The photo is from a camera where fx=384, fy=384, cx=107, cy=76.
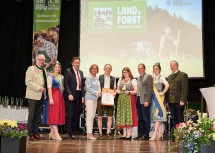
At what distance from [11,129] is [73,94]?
3.17 metres

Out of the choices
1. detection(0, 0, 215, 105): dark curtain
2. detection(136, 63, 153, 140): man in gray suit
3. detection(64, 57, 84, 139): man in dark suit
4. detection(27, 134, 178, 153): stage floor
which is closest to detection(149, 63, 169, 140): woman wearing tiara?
detection(136, 63, 153, 140): man in gray suit

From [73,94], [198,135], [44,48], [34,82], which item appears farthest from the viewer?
Result: [44,48]

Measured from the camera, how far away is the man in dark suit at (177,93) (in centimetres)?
621

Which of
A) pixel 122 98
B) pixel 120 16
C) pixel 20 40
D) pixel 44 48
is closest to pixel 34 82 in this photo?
pixel 122 98

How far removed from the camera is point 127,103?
20.9ft

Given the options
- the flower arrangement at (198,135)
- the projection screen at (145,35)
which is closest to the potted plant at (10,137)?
the flower arrangement at (198,135)

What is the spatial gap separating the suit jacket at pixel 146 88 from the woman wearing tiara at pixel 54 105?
1284 millimetres

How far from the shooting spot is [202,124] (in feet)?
8.80

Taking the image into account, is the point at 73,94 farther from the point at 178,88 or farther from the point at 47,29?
the point at 47,29

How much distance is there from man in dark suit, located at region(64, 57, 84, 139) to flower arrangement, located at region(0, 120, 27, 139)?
2977mm

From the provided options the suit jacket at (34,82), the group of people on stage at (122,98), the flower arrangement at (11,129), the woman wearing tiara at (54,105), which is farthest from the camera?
the group of people on stage at (122,98)

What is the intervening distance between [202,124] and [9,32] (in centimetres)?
775

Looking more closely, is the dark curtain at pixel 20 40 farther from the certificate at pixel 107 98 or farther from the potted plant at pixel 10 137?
the potted plant at pixel 10 137

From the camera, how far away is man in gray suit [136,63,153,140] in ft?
20.2
